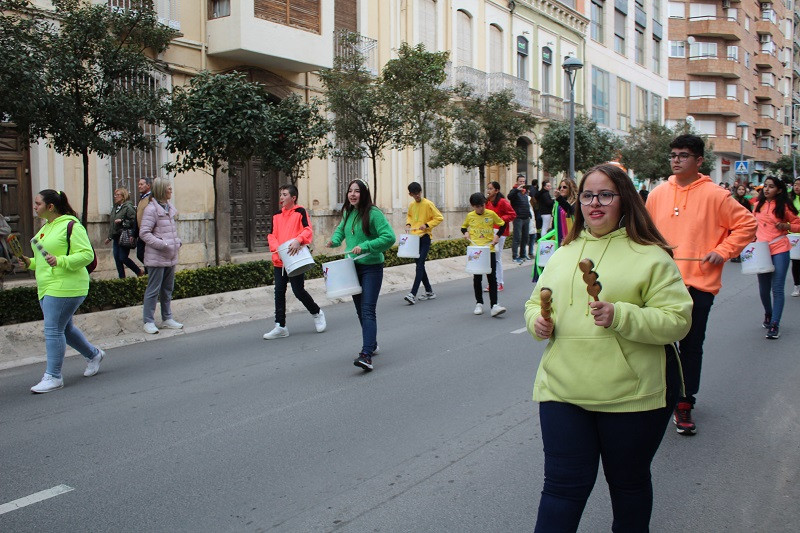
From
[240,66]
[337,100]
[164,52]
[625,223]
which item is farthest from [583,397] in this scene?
[240,66]

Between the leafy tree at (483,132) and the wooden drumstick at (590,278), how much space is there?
18361 mm

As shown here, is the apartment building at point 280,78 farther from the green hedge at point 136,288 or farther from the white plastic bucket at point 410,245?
the white plastic bucket at point 410,245

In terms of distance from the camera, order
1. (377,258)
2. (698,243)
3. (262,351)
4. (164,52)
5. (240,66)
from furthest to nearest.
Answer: (240,66) → (164,52) → (262,351) → (377,258) → (698,243)

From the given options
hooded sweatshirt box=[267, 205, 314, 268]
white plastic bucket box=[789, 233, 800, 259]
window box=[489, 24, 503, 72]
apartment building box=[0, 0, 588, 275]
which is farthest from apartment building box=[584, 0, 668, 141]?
hooded sweatshirt box=[267, 205, 314, 268]

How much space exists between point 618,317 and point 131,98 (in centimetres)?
998

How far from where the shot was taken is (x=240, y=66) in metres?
18.2

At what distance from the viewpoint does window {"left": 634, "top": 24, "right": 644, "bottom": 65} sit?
4309 cm

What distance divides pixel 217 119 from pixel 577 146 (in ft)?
60.3

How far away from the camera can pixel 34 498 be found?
428 cm

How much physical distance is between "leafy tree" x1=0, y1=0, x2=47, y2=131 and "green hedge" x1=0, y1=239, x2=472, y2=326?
7.21 feet

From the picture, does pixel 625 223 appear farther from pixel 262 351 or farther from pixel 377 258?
pixel 262 351

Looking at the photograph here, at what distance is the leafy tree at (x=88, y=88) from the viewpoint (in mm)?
10000

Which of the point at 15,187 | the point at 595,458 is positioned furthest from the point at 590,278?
the point at 15,187

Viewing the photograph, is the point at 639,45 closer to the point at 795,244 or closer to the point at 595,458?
the point at 795,244
